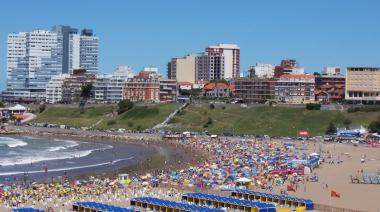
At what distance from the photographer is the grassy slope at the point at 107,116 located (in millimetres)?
114906

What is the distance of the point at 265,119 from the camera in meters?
103

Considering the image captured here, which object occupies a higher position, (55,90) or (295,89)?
(295,89)

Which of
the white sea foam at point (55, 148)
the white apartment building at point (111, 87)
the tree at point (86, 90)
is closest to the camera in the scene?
the white sea foam at point (55, 148)

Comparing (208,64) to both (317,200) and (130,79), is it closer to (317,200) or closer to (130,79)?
(130,79)

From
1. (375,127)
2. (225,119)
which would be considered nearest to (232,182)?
(375,127)

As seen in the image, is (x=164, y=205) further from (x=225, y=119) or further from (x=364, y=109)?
(x=225, y=119)

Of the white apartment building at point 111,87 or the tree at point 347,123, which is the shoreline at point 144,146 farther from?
the white apartment building at point 111,87

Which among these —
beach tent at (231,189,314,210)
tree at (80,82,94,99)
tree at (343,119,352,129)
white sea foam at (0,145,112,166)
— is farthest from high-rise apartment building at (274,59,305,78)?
beach tent at (231,189,314,210)

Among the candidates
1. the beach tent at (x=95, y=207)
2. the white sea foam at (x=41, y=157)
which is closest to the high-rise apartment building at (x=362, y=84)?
the white sea foam at (x=41, y=157)

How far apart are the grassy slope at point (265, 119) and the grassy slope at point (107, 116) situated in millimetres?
5169

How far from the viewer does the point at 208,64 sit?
197875 millimetres

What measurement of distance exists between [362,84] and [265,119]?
25246mm

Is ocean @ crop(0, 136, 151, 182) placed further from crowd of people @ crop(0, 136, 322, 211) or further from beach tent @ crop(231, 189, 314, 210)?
beach tent @ crop(231, 189, 314, 210)

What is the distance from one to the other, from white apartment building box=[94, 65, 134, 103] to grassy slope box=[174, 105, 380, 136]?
45214 mm
